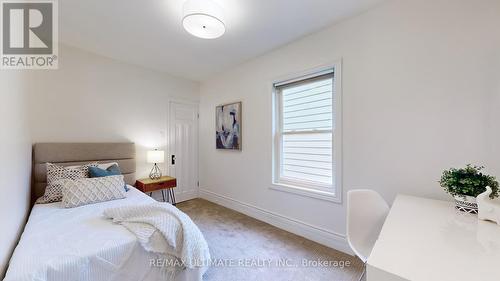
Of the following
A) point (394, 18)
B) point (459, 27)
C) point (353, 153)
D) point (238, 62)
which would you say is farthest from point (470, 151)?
point (238, 62)

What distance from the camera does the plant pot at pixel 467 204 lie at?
125cm

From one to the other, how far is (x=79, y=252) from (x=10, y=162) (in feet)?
3.00

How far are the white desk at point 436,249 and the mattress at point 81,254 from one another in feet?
4.53

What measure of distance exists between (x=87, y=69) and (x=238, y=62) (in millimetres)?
2301

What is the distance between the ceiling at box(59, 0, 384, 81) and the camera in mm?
1941

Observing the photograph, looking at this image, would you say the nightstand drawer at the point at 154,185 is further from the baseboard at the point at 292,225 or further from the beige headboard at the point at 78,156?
the baseboard at the point at 292,225

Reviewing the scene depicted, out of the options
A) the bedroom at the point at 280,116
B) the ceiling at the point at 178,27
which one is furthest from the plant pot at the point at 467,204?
the ceiling at the point at 178,27

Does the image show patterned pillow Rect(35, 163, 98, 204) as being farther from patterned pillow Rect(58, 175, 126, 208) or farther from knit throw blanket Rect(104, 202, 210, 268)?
knit throw blanket Rect(104, 202, 210, 268)

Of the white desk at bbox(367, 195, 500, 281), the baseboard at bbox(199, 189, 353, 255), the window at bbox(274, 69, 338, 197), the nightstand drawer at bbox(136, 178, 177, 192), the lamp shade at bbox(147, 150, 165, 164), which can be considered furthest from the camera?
the lamp shade at bbox(147, 150, 165, 164)

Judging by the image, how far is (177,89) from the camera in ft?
12.9

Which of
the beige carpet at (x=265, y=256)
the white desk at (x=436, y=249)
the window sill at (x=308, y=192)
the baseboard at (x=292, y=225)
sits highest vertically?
the white desk at (x=436, y=249)

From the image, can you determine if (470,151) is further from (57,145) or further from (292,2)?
(57,145)

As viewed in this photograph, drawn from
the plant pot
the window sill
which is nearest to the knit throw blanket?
the window sill

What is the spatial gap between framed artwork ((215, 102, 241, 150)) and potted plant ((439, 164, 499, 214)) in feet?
8.54
